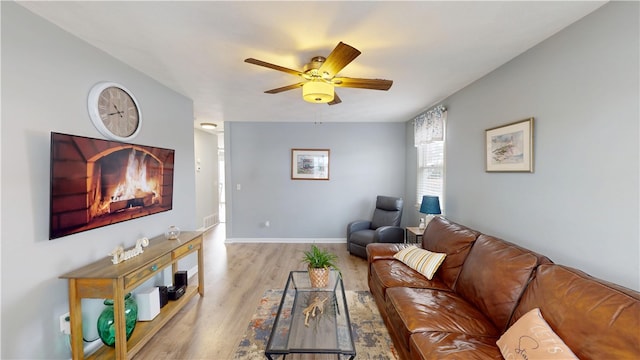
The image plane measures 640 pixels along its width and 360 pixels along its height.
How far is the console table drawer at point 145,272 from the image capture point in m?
1.76

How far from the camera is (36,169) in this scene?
5.09ft

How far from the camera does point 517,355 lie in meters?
1.23

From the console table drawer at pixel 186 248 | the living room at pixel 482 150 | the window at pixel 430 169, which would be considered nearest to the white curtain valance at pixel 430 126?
the window at pixel 430 169

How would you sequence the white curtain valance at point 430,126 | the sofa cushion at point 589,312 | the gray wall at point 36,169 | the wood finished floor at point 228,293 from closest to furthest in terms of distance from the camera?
1. the sofa cushion at point 589,312
2. the gray wall at point 36,169
3. the wood finished floor at point 228,293
4. the white curtain valance at point 430,126

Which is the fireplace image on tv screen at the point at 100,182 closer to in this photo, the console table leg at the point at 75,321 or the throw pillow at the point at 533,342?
the console table leg at the point at 75,321

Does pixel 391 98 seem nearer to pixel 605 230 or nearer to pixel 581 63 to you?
pixel 581 63

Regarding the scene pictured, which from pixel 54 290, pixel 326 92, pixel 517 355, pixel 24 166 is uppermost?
pixel 326 92

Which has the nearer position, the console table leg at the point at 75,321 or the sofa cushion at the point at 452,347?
the sofa cushion at the point at 452,347

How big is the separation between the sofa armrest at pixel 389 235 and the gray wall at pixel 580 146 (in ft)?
5.04

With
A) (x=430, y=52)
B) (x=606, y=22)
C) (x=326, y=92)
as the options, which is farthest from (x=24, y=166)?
(x=606, y=22)

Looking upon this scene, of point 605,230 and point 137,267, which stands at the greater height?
point 605,230

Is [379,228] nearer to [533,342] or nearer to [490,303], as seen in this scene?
[490,303]

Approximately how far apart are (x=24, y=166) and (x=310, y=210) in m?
3.85

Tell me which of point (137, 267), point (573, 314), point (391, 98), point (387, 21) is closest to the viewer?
point (573, 314)
